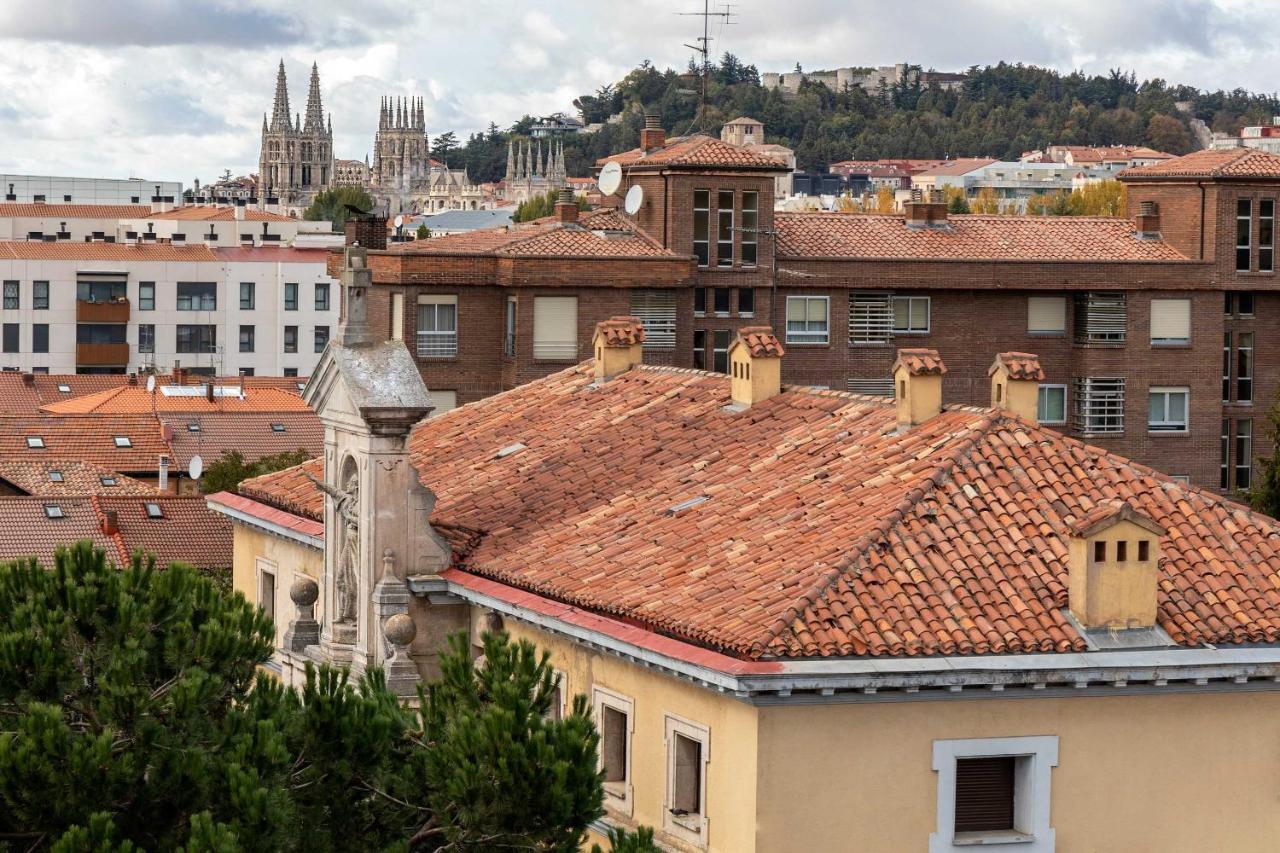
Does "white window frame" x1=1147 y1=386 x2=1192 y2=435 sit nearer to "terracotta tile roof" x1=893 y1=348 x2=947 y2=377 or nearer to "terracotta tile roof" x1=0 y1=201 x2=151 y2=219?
"terracotta tile roof" x1=893 y1=348 x2=947 y2=377

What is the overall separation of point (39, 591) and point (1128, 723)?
982cm

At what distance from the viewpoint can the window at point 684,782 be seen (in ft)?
80.3

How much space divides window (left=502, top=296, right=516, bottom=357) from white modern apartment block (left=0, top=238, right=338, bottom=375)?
59.4m

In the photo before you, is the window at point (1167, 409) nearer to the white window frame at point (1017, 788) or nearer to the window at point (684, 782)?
the white window frame at point (1017, 788)

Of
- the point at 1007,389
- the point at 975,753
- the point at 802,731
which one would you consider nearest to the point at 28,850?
the point at 802,731

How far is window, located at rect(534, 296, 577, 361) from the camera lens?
64438 mm

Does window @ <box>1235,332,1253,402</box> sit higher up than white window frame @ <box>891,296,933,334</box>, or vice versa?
white window frame @ <box>891,296,933,334</box>

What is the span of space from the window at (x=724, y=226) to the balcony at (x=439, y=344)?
7.38 metres

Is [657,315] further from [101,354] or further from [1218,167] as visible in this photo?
[101,354]

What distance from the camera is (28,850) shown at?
20.8m

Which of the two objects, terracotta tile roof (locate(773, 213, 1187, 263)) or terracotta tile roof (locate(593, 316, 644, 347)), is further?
terracotta tile roof (locate(773, 213, 1187, 263))

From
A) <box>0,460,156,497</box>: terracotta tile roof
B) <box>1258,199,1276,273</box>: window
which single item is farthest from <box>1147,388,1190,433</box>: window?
<box>0,460,156,497</box>: terracotta tile roof

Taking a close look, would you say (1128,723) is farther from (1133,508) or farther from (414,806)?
(414,806)

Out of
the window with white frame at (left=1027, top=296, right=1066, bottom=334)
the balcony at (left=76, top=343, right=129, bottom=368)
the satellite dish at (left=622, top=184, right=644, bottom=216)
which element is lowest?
the balcony at (left=76, top=343, right=129, bottom=368)
